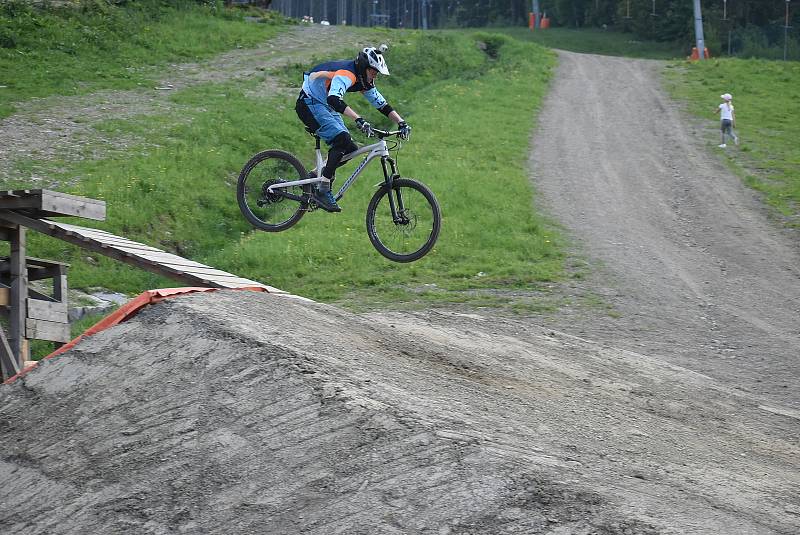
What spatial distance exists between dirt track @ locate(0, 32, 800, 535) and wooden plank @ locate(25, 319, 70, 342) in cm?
316

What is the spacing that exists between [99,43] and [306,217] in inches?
567

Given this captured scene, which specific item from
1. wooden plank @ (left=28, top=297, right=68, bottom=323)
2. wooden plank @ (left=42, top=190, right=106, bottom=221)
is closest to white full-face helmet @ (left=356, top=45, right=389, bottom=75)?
wooden plank @ (left=42, top=190, right=106, bottom=221)

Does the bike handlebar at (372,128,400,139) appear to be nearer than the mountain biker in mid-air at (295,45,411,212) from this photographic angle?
No

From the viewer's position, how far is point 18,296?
44.4 ft

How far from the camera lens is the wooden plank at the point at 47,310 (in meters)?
13.8

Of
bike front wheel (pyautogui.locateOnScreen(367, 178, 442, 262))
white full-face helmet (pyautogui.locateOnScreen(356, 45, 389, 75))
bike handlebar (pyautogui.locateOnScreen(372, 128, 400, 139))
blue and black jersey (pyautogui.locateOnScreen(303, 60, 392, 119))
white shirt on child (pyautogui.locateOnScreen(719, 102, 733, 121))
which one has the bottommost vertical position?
bike front wheel (pyautogui.locateOnScreen(367, 178, 442, 262))

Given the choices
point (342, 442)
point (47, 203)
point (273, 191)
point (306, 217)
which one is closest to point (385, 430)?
point (342, 442)

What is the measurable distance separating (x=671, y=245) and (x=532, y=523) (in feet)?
55.7

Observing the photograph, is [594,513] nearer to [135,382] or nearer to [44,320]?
[135,382]

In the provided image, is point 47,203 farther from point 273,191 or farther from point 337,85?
point 337,85

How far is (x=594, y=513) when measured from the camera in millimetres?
6922

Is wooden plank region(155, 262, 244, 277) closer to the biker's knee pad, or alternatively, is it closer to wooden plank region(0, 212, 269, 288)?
wooden plank region(0, 212, 269, 288)

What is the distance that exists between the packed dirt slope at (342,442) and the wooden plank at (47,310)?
10.7ft

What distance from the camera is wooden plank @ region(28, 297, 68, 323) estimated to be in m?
13.8
